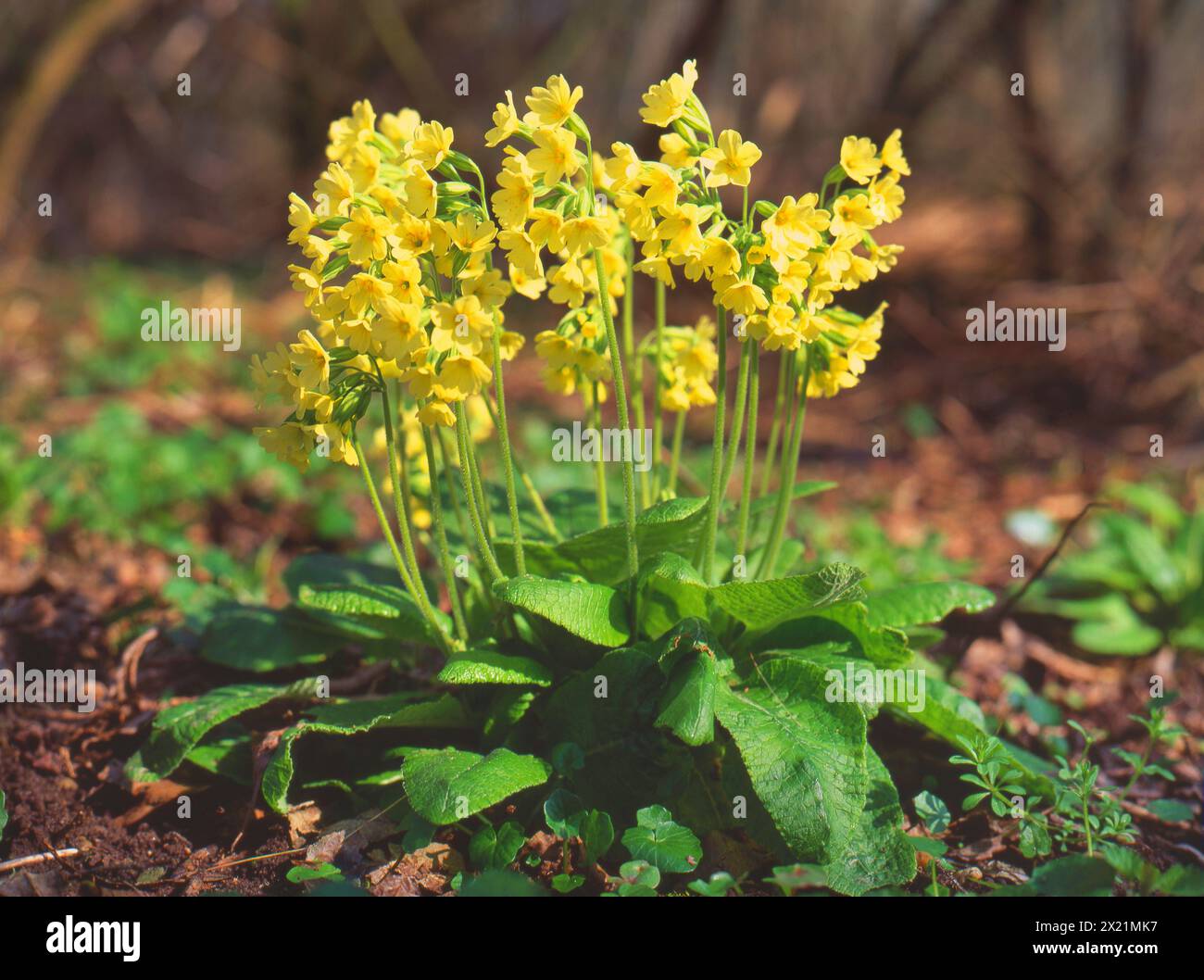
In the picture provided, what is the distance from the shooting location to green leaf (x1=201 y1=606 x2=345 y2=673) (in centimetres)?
308

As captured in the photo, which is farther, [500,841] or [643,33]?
[643,33]

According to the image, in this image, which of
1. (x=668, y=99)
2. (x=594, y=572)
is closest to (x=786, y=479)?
(x=594, y=572)

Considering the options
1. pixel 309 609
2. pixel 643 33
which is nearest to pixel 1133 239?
pixel 643 33

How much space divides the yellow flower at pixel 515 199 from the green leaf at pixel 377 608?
3.37 ft

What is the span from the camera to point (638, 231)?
2289 mm

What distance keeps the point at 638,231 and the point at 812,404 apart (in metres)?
5.01

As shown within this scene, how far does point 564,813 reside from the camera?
2.51 meters

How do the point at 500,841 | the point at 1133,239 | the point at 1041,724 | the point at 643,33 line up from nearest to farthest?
the point at 500,841 < the point at 1041,724 < the point at 1133,239 < the point at 643,33

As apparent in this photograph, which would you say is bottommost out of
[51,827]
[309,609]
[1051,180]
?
[51,827]

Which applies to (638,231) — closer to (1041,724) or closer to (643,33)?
(1041,724)

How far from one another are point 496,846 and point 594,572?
0.75 m

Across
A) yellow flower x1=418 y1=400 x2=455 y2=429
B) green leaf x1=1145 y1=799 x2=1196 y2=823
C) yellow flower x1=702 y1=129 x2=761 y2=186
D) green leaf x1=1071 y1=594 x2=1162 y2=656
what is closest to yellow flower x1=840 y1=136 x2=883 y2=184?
yellow flower x1=702 y1=129 x2=761 y2=186

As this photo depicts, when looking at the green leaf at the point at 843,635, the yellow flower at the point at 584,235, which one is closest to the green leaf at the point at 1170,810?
the green leaf at the point at 843,635

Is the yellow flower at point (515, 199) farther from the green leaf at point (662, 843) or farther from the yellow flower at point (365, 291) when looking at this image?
the green leaf at point (662, 843)
